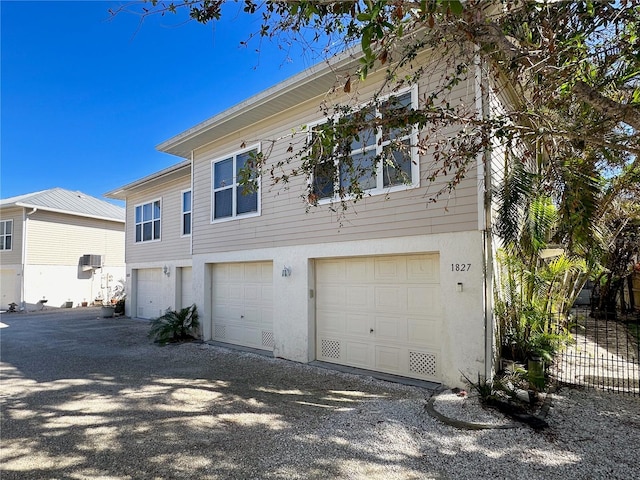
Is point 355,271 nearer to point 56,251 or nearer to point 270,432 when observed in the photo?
point 270,432

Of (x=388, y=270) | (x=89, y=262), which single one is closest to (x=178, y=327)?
(x=388, y=270)

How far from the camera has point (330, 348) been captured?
7242 mm

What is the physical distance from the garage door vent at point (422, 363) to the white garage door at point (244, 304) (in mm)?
3415

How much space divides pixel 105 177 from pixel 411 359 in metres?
24.3

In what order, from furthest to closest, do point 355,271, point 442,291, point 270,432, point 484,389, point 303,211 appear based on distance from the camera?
point 303,211
point 355,271
point 442,291
point 484,389
point 270,432

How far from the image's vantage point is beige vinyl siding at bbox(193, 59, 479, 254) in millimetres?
5547

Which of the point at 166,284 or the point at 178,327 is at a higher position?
the point at 166,284

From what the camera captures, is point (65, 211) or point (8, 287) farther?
point (65, 211)

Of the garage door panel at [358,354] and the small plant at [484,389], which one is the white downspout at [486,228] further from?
the garage door panel at [358,354]

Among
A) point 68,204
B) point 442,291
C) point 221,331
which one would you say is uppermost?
point 68,204

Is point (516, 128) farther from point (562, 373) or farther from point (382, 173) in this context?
point (562, 373)

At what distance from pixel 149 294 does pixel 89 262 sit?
26.3 feet

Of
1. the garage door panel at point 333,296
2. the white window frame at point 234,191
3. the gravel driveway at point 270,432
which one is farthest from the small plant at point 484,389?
the white window frame at point 234,191

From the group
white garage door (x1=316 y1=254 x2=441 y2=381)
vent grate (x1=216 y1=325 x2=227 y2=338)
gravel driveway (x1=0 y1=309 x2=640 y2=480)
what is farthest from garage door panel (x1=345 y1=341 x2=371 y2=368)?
vent grate (x1=216 y1=325 x2=227 y2=338)
